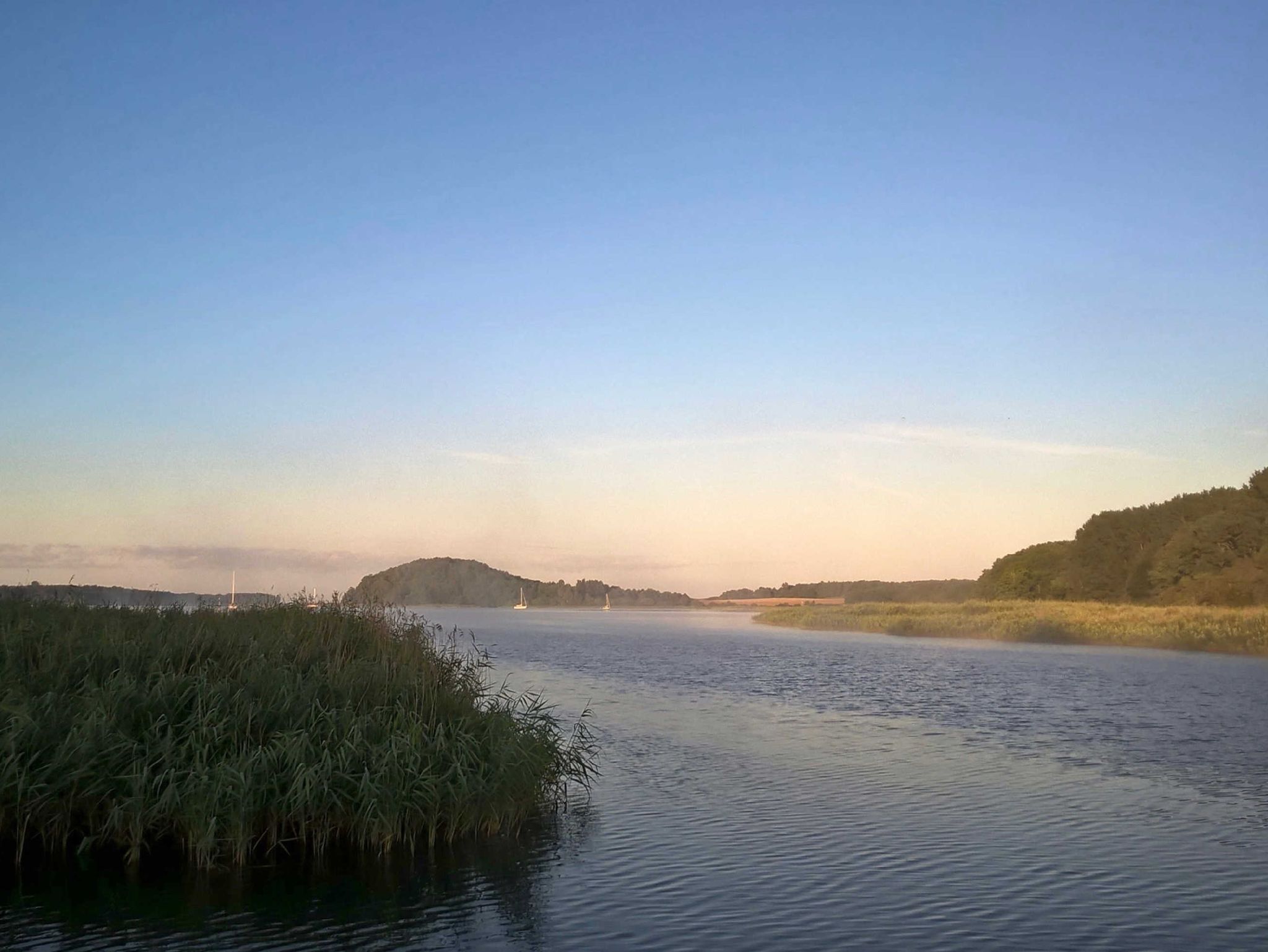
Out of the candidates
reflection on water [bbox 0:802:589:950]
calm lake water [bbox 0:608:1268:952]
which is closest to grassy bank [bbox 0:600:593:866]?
reflection on water [bbox 0:802:589:950]

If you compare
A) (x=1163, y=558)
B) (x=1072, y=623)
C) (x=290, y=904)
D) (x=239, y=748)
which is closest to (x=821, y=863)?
(x=290, y=904)

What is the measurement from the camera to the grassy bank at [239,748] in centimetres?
1152

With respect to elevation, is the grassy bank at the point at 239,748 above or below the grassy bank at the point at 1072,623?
below

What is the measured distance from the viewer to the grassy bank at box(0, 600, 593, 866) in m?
11.5

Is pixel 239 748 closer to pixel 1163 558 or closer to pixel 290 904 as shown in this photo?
pixel 290 904

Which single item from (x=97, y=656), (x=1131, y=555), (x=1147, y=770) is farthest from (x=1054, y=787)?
(x=1131, y=555)

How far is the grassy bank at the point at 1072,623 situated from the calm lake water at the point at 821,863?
26.0 metres

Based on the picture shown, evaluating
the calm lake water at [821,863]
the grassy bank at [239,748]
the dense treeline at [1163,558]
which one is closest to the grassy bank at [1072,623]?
the dense treeline at [1163,558]

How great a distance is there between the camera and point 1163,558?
76.5 meters

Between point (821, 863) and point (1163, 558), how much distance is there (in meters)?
74.8

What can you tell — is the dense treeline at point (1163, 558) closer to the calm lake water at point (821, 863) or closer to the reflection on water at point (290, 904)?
the calm lake water at point (821, 863)

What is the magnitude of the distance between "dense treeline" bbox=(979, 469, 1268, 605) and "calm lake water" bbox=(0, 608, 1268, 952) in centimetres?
4767

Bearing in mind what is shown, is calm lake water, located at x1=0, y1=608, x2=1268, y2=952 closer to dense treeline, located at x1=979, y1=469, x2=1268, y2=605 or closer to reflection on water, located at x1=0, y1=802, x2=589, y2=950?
reflection on water, located at x1=0, y1=802, x2=589, y2=950

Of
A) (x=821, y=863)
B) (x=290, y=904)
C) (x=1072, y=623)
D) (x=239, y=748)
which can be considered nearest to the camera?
(x=290, y=904)
